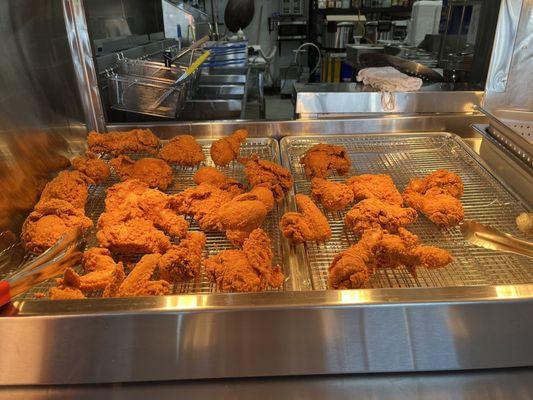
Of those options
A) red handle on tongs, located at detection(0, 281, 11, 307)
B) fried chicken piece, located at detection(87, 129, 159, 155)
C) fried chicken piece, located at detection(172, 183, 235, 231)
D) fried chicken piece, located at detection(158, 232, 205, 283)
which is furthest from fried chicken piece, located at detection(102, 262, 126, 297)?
fried chicken piece, located at detection(87, 129, 159, 155)

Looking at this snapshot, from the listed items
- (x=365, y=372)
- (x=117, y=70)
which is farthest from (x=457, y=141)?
(x=117, y=70)

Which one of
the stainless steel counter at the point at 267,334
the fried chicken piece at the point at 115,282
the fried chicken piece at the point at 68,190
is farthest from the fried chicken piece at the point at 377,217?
the fried chicken piece at the point at 68,190

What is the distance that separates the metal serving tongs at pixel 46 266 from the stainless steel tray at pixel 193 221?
0.04 metres

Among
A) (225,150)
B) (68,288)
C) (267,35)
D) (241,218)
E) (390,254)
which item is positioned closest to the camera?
(68,288)

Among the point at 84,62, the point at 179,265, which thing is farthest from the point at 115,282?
the point at 84,62

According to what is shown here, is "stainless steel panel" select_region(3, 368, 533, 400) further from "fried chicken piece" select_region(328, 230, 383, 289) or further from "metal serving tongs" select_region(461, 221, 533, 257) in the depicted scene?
"metal serving tongs" select_region(461, 221, 533, 257)

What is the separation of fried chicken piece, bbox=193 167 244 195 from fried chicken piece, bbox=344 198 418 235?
471 mm

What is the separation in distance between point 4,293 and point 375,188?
1266 mm

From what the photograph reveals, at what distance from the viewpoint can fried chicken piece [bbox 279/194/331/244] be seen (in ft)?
4.19

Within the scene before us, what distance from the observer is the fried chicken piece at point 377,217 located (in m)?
1.35

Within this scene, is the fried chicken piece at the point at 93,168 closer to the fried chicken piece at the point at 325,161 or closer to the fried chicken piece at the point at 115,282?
the fried chicken piece at the point at 115,282

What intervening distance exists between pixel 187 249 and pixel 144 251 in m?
0.17

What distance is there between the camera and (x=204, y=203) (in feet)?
4.79

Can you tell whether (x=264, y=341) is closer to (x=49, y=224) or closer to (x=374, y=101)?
(x=49, y=224)
